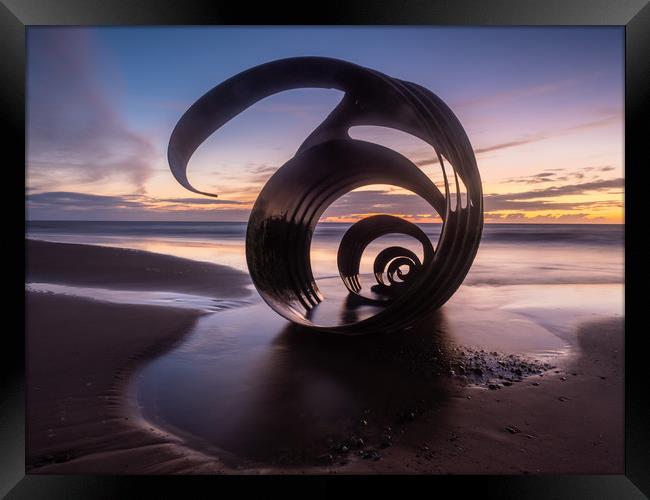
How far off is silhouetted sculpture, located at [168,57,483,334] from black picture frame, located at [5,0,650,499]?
1.41 feet

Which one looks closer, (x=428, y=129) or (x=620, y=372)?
(x=428, y=129)

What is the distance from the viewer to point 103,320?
4.18 meters

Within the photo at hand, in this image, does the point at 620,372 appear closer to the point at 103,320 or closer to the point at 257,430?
the point at 257,430

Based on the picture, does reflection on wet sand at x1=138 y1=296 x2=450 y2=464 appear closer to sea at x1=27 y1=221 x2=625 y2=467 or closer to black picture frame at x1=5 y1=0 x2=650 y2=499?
sea at x1=27 y1=221 x2=625 y2=467

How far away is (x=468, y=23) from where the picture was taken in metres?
2.65

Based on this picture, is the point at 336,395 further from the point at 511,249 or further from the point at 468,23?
the point at 511,249

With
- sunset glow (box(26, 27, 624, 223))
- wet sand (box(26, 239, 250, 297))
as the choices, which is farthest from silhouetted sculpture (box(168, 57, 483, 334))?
wet sand (box(26, 239, 250, 297))

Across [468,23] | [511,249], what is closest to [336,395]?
[468,23]

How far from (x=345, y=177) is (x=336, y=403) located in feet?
8.15

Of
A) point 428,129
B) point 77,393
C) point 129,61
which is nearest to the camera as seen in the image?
point 428,129

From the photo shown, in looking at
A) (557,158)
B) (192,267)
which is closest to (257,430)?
(557,158)

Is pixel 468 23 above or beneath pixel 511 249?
above

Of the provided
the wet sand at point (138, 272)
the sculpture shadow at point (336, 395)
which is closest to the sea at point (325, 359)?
the sculpture shadow at point (336, 395)

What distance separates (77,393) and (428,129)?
3.35 m
